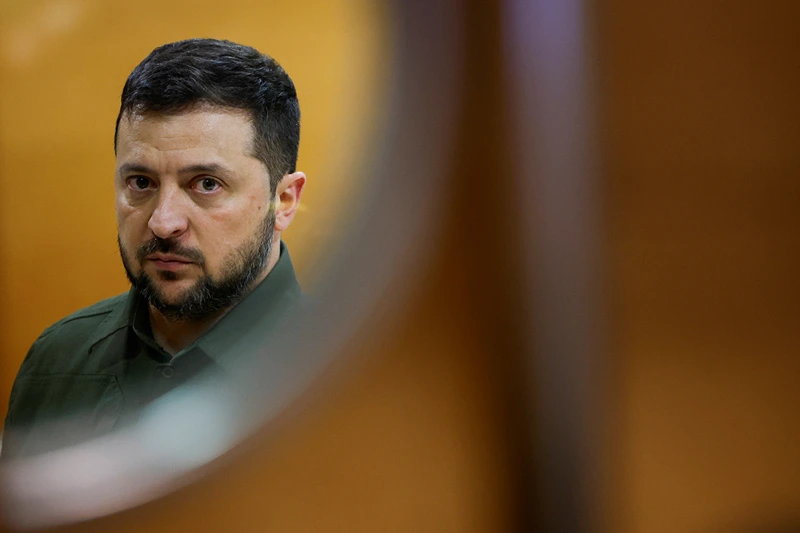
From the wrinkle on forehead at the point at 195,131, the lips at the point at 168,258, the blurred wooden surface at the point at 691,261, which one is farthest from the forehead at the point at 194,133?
the blurred wooden surface at the point at 691,261

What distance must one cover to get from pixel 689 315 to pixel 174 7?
680 mm

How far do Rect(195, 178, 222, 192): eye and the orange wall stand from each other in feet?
0.33

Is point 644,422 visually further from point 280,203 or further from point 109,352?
point 109,352

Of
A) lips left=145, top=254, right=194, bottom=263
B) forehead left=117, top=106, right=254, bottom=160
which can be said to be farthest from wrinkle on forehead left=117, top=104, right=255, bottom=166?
lips left=145, top=254, right=194, bottom=263

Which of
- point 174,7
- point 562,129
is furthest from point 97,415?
point 562,129

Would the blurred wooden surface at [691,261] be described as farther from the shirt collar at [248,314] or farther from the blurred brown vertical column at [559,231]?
the shirt collar at [248,314]

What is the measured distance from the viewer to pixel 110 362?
81cm

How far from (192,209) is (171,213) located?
2cm

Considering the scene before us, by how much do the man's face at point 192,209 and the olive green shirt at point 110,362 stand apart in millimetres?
26

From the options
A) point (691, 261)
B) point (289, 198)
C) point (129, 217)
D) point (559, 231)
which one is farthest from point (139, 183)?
point (691, 261)

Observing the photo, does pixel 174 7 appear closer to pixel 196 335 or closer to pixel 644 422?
pixel 196 335

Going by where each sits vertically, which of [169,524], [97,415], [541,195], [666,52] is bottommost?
[169,524]

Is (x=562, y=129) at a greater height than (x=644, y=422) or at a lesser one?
greater

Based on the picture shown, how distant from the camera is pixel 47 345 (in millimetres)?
802
